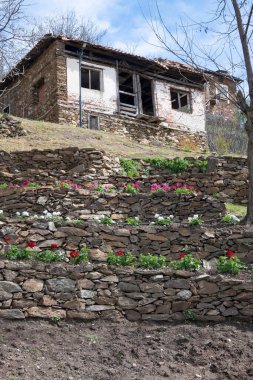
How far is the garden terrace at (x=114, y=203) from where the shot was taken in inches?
440

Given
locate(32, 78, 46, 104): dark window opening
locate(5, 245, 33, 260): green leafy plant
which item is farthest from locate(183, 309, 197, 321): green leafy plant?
locate(32, 78, 46, 104): dark window opening

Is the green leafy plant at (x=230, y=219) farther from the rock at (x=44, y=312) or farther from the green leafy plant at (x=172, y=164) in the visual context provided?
the green leafy plant at (x=172, y=164)

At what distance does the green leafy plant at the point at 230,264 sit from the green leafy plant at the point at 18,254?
2819 millimetres

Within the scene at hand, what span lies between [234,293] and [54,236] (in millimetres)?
2923

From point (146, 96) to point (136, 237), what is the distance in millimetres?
17567

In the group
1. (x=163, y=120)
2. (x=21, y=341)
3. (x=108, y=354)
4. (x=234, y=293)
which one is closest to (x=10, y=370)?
(x=21, y=341)

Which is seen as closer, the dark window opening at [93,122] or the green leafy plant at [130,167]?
the green leafy plant at [130,167]

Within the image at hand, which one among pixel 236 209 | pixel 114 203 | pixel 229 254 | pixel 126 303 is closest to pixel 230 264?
pixel 229 254

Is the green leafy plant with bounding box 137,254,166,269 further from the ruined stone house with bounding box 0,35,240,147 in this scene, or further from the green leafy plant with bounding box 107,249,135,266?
the ruined stone house with bounding box 0,35,240,147

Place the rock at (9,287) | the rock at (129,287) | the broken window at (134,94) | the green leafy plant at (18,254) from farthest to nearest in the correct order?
the broken window at (134,94) → the green leafy plant at (18,254) → the rock at (129,287) → the rock at (9,287)

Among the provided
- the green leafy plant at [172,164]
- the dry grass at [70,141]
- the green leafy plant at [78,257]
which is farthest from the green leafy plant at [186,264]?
the dry grass at [70,141]

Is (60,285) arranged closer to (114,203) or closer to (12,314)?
(12,314)

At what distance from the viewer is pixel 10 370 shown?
562 centimetres

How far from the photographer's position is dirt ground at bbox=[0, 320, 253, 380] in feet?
19.3
